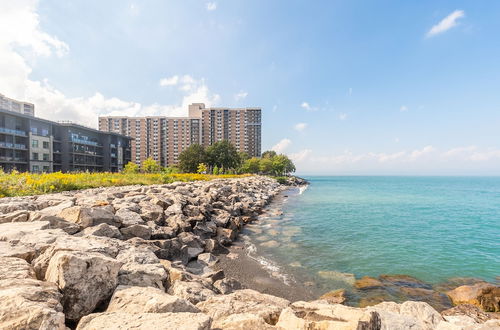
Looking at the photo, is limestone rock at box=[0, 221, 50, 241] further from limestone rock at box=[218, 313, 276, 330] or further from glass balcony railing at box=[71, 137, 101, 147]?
glass balcony railing at box=[71, 137, 101, 147]

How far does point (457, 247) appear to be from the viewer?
14266mm

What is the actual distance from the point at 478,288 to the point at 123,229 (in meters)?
12.2

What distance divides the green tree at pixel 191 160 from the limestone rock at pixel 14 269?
59.9m

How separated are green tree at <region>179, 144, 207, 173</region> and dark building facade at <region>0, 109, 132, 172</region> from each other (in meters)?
20.5

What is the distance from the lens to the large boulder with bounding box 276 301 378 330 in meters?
2.93

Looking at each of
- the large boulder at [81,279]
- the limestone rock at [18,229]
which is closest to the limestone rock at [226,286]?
the large boulder at [81,279]

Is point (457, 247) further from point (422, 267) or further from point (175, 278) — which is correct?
point (175, 278)

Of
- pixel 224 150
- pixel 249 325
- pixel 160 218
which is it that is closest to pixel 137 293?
pixel 249 325

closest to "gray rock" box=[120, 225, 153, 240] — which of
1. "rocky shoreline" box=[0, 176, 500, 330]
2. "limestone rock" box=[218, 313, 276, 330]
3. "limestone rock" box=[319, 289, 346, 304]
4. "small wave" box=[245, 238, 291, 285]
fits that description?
"rocky shoreline" box=[0, 176, 500, 330]

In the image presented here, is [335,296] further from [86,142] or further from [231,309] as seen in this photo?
[86,142]

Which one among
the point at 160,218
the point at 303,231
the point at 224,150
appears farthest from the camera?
the point at 224,150

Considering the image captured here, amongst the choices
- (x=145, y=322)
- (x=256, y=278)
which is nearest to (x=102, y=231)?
(x=145, y=322)

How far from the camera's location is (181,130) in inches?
4884

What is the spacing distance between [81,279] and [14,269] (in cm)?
108
